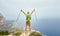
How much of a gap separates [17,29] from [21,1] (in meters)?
0.24

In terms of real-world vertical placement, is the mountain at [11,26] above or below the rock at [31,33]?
above

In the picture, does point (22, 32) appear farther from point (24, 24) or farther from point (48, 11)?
point (48, 11)

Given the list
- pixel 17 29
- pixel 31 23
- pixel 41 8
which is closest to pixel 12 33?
pixel 17 29

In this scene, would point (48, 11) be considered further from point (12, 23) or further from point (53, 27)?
point (12, 23)

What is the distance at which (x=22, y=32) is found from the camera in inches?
79.3

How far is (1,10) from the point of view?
204 cm

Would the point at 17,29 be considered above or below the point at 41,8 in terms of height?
below

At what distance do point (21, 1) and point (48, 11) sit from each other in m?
0.24

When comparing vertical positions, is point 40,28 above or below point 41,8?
below

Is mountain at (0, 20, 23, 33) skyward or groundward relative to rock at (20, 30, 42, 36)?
skyward

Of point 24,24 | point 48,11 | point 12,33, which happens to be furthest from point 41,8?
point 12,33

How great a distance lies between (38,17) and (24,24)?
0.13 m

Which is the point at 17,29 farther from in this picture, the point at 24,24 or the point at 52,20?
the point at 52,20

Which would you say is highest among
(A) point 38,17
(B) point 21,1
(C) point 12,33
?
(B) point 21,1
